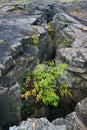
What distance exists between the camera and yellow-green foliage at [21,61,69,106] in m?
9.84

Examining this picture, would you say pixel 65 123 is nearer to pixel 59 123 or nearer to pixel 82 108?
pixel 59 123

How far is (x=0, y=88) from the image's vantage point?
25.5ft

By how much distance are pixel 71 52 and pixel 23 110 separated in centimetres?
343

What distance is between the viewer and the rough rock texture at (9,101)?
7810mm

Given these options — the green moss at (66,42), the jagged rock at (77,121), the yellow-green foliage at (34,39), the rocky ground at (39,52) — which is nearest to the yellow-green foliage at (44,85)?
the rocky ground at (39,52)

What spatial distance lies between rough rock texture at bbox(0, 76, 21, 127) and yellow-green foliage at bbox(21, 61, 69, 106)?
1556 millimetres

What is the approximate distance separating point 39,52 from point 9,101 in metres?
4.82

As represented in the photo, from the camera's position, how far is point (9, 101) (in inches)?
314

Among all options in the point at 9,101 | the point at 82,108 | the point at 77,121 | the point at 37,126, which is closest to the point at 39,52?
the point at 82,108

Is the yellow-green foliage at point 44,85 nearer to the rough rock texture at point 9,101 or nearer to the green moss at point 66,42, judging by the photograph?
the rough rock texture at point 9,101

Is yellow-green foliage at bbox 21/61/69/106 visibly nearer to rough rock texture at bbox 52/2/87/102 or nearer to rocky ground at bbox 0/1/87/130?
rocky ground at bbox 0/1/87/130

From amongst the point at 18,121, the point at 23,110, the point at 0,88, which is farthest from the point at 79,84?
the point at 0,88

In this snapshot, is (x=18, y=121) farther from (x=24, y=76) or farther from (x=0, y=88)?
(x=24, y=76)

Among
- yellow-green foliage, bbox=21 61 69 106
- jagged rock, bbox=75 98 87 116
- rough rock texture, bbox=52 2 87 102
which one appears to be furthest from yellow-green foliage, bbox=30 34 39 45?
jagged rock, bbox=75 98 87 116
